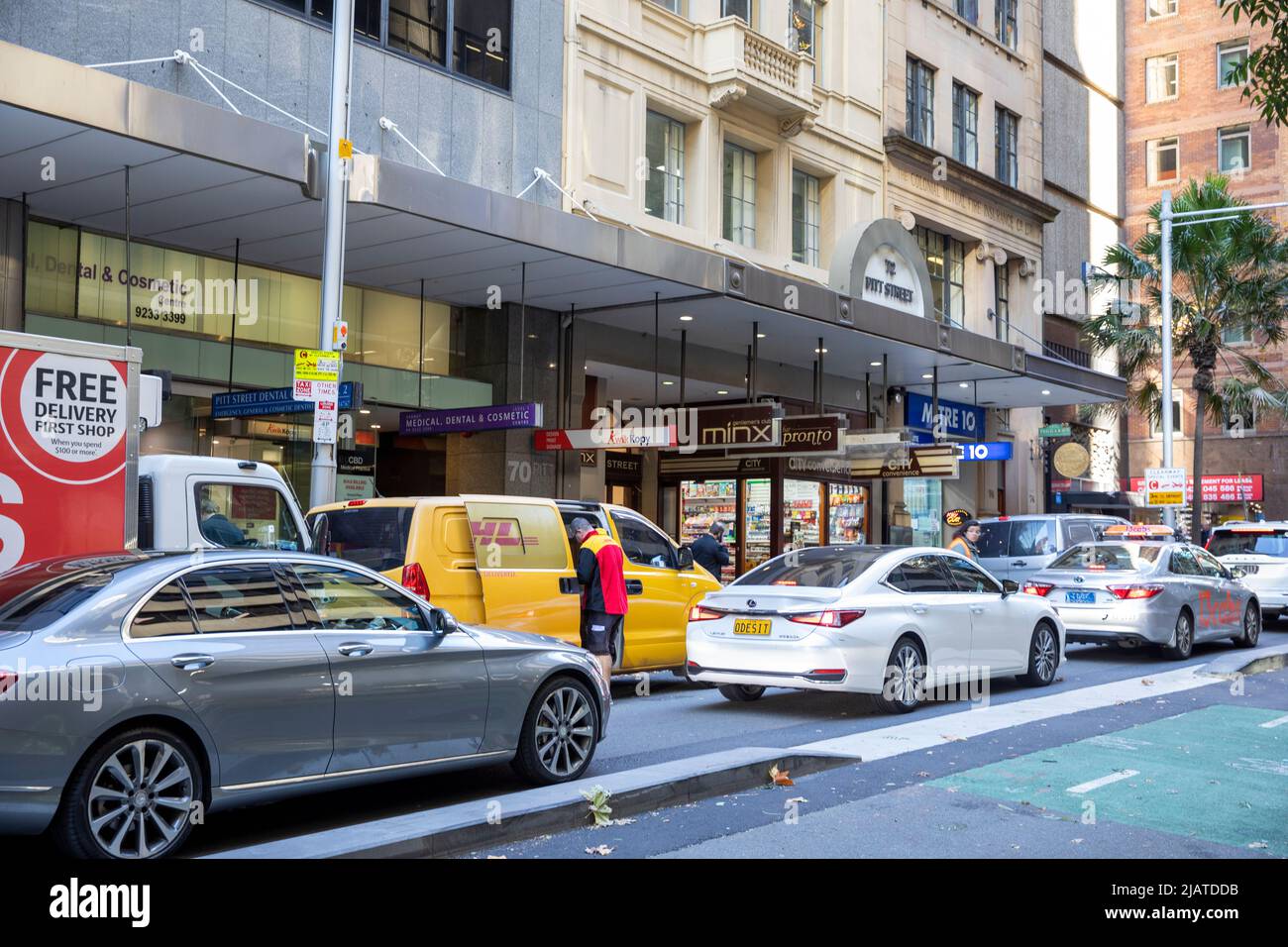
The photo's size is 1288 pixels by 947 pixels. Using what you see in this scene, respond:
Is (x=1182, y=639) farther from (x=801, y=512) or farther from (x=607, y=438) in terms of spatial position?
(x=801, y=512)

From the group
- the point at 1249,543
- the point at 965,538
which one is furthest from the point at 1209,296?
the point at 965,538

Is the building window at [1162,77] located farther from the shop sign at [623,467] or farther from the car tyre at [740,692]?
the car tyre at [740,692]

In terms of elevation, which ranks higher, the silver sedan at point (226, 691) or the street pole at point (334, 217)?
the street pole at point (334, 217)

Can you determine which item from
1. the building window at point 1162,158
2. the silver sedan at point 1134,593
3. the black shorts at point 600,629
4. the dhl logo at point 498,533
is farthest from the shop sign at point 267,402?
the building window at point 1162,158

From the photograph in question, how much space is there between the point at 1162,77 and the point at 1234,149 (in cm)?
421

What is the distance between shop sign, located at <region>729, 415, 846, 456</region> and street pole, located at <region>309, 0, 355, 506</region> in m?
8.67

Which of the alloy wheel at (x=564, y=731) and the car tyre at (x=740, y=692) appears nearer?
the alloy wheel at (x=564, y=731)

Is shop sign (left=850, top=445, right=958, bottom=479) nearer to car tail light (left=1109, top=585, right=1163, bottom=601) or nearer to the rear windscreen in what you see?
car tail light (left=1109, top=585, right=1163, bottom=601)

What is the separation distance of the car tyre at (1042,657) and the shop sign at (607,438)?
19.4 feet

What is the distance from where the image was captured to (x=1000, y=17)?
33.7m

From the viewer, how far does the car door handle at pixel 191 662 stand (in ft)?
20.3

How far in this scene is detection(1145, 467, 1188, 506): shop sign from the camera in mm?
26188

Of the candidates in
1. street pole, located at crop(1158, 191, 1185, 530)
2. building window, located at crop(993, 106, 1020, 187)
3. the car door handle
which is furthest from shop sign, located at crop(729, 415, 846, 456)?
building window, located at crop(993, 106, 1020, 187)
